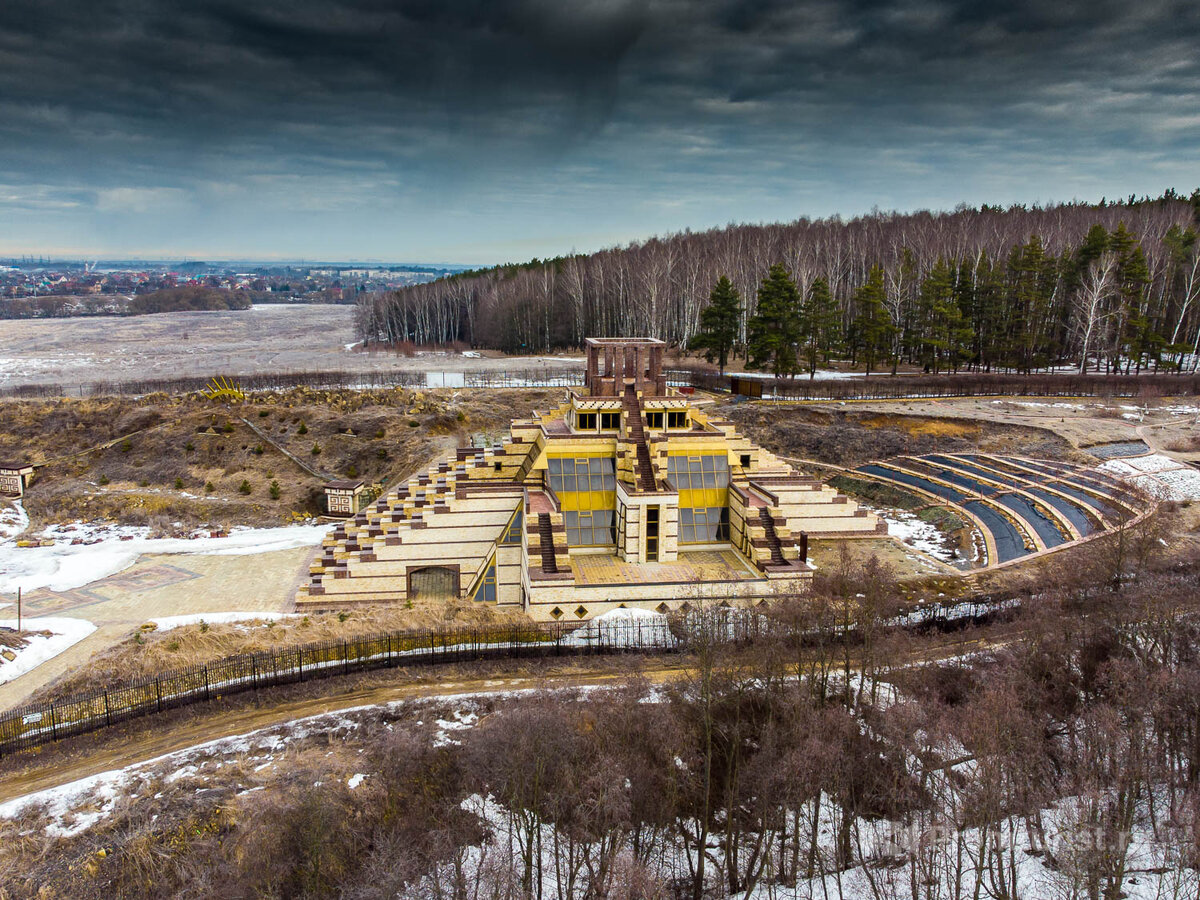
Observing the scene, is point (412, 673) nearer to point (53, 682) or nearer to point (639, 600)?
point (639, 600)

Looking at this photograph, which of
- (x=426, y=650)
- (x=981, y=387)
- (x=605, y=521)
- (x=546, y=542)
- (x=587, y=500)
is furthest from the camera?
(x=981, y=387)

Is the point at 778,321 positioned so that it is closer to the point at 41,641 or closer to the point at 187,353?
the point at 41,641

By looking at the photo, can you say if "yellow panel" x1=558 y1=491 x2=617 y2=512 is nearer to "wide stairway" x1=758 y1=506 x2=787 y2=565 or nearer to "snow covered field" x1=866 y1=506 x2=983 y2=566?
"wide stairway" x1=758 y1=506 x2=787 y2=565

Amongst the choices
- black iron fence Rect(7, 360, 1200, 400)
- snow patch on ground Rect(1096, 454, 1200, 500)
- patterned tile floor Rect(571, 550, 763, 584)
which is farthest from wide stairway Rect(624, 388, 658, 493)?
snow patch on ground Rect(1096, 454, 1200, 500)

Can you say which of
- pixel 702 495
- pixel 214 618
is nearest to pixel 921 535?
pixel 702 495

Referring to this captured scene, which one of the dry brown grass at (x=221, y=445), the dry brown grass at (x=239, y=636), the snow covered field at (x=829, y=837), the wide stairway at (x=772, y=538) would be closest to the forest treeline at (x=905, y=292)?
the dry brown grass at (x=221, y=445)
